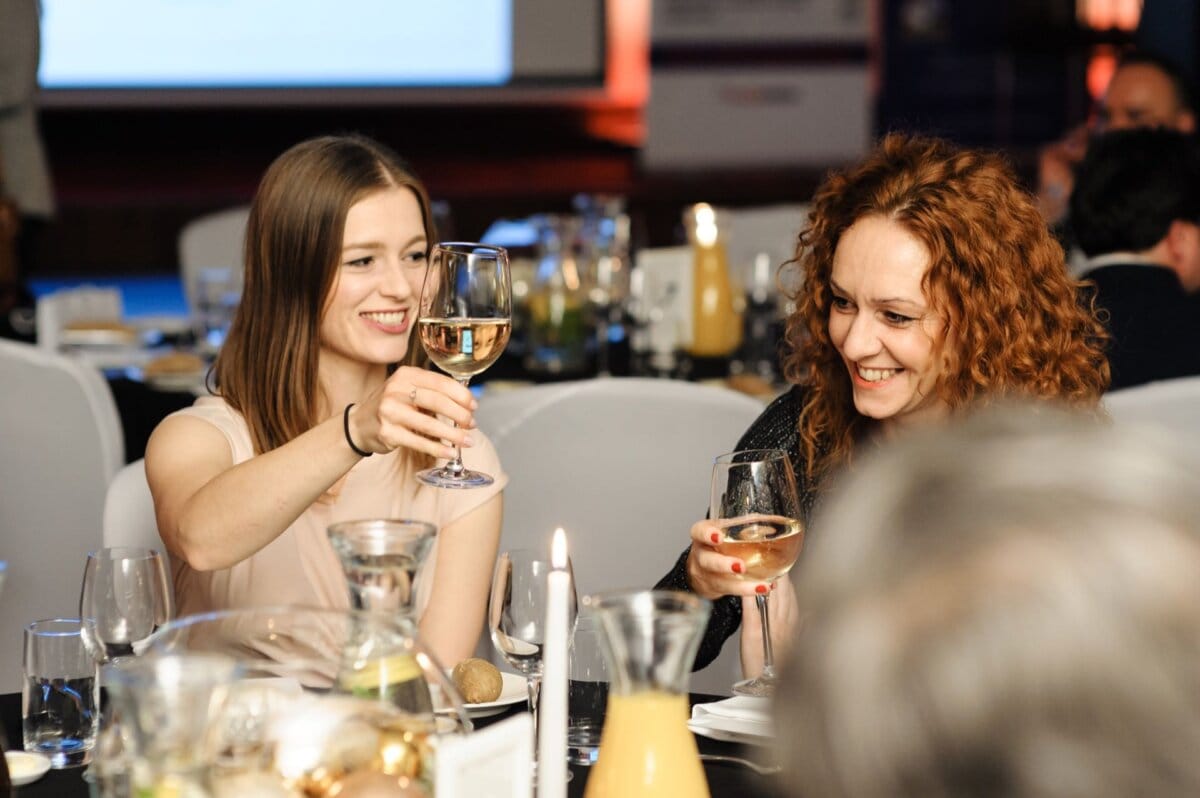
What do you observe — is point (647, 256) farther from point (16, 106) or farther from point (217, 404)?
point (16, 106)

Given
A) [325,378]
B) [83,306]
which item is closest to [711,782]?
[325,378]

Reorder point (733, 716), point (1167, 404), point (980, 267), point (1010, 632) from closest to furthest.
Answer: point (1010, 632)
point (733, 716)
point (980, 267)
point (1167, 404)

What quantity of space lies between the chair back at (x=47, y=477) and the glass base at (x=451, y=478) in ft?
3.34

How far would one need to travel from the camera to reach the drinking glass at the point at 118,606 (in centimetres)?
144

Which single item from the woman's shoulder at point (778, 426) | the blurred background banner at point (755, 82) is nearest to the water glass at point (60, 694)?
the woman's shoulder at point (778, 426)

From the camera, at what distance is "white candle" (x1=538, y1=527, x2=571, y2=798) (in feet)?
3.51

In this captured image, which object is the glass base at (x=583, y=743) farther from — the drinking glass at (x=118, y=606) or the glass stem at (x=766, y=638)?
the drinking glass at (x=118, y=606)

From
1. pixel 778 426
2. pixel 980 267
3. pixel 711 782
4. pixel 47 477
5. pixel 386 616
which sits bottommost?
pixel 47 477

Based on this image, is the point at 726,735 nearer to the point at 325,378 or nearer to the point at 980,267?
the point at 980,267

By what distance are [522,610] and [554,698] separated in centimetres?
39

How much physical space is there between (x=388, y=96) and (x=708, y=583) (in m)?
7.40

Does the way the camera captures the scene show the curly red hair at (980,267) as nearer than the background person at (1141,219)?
Yes

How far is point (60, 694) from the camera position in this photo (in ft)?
4.75

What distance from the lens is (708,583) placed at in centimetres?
158
